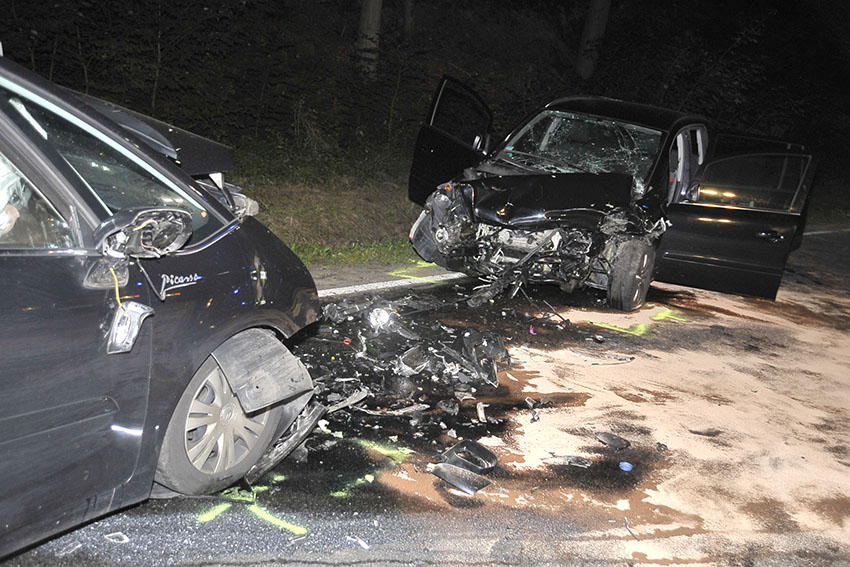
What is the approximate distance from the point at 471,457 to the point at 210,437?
1.42 meters

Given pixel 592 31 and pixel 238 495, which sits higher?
pixel 592 31

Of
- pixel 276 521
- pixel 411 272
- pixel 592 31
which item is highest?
pixel 592 31

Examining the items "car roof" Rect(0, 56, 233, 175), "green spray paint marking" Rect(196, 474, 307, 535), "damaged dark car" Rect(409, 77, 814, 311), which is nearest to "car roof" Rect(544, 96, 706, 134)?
"damaged dark car" Rect(409, 77, 814, 311)

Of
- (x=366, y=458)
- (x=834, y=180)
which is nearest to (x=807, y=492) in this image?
(x=366, y=458)

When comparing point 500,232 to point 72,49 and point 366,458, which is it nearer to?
point 366,458

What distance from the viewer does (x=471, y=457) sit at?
3.88 m

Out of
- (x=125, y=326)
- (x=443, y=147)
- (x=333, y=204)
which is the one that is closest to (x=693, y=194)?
(x=443, y=147)

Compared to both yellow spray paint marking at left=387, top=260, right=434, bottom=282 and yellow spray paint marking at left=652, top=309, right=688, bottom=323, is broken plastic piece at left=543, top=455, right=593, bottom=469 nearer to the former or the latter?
yellow spray paint marking at left=652, top=309, right=688, bottom=323

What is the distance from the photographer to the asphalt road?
3.05 metres

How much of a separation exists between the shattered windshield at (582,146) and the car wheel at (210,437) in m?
4.94

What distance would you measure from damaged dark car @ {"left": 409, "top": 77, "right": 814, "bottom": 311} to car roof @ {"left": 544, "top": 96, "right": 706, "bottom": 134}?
0.06ft

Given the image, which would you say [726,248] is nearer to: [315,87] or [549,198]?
[549,198]

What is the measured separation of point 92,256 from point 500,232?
4747 mm

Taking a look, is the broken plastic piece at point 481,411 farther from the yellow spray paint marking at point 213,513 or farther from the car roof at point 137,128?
the car roof at point 137,128
